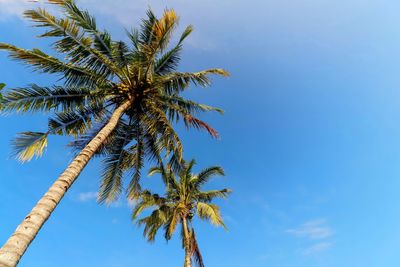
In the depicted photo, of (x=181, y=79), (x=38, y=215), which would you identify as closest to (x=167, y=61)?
(x=181, y=79)

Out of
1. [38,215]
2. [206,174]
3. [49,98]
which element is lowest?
[38,215]

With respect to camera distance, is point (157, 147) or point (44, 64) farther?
point (157, 147)

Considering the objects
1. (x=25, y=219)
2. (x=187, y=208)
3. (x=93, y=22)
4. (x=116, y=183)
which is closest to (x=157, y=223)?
(x=187, y=208)

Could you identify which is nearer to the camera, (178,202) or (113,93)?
(113,93)

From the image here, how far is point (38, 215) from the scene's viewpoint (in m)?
6.26

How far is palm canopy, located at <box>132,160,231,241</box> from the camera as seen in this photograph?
63.1 ft

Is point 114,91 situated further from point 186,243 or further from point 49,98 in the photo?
point 186,243

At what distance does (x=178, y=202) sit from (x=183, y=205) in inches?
25.8

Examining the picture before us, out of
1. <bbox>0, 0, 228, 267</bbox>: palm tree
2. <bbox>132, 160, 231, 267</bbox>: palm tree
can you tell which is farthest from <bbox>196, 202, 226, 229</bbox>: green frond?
<bbox>0, 0, 228, 267</bbox>: palm tree

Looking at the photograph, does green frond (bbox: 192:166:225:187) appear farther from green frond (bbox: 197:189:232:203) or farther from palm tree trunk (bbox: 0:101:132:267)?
palm tree trunk (bbox: 0:101:132:267)

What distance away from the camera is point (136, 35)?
12.2 metres

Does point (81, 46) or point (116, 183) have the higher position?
point (81, 46)

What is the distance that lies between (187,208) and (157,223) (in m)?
2.12

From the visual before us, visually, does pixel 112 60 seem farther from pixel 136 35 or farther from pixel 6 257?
pixel 6 257
